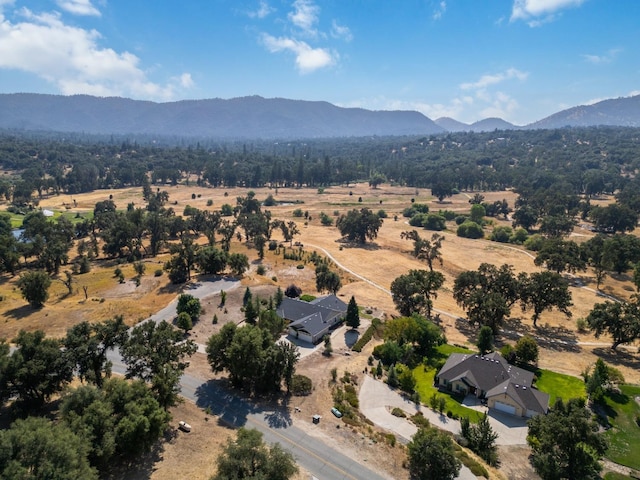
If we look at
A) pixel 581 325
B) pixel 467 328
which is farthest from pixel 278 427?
pixel 581 325

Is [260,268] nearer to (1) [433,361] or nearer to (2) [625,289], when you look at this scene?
(1) [433,361]

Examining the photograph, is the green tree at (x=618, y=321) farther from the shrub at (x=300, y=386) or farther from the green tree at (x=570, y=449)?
the shrub at (x=300, y=386)

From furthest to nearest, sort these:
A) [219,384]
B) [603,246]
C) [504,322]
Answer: [603,246]
[504,322]
[219,384]

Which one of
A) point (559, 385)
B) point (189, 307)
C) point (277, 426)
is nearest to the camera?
point (277, 426)

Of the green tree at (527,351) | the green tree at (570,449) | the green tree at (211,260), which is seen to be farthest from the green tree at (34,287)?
the green tree at (527,351)

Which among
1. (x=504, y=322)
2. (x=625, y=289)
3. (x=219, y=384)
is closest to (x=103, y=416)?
(x=219, y=384)

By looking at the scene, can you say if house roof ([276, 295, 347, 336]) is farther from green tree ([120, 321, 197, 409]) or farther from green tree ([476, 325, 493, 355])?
green tree ([476, 325, 493, 355])

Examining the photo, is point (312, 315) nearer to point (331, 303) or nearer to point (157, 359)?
point (331, 303)
